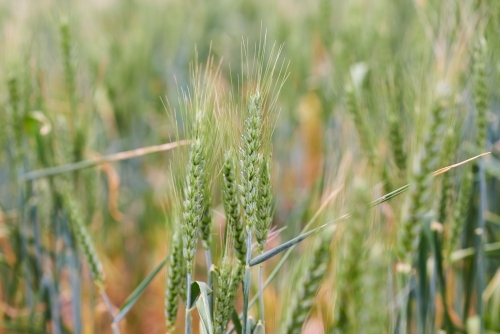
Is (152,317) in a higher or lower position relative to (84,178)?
lower

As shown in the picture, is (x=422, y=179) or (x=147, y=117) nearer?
(x=422, y=179)

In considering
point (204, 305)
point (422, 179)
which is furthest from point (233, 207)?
point (422, 179)

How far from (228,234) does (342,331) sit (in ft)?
0.67

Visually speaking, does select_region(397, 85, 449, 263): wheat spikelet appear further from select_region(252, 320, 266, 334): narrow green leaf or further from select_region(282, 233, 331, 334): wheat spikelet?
select_region(252, 320, 266, 334): narrow green leaf

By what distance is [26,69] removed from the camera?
58.6 inches

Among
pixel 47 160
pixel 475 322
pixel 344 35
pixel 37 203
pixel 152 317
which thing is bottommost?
pixel 152 317

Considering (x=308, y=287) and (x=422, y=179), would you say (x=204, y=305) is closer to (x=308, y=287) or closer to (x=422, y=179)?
(x=308, y=287)

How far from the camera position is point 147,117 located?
2748mm

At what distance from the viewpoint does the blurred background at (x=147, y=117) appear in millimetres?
1255

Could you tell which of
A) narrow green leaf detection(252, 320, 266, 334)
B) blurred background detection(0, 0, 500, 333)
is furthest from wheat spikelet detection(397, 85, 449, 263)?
narrow green leaf detection(252, 320, 266, 334)

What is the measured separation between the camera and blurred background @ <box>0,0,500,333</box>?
1.25 metres

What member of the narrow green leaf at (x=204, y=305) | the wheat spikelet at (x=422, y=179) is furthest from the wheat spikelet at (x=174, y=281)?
the wheat spikelet at (x=422, y=179)

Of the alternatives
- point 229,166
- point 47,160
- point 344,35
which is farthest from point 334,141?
point 229,166

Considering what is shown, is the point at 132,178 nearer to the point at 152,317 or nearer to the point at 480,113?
the point at 152,317
